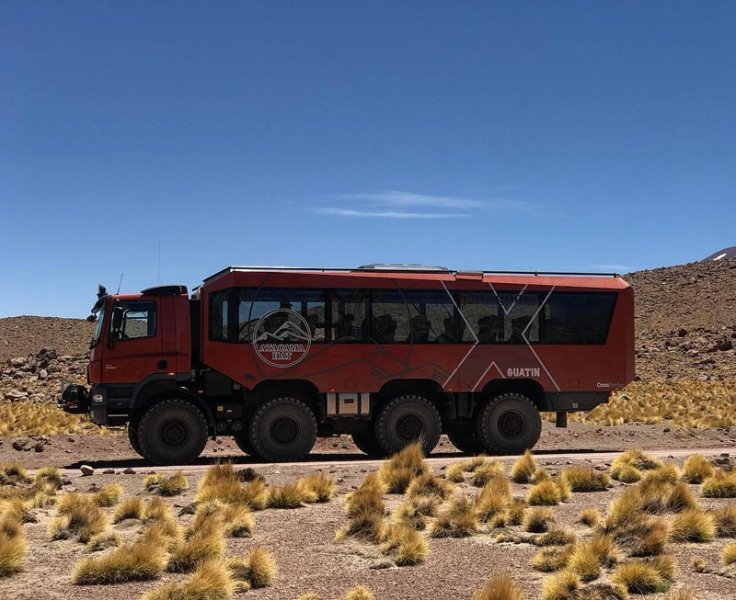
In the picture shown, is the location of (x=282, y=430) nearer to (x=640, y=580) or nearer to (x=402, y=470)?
(x=402, y=470)

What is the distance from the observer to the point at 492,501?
1179 cm

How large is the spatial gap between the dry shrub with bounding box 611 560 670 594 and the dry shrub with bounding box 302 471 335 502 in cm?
564

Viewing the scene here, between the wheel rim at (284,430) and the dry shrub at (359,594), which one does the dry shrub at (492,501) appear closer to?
the dry shrub at (359,594)

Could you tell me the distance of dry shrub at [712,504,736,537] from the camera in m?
10.5

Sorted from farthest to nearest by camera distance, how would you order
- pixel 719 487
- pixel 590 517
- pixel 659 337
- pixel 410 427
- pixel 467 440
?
pixel 659 337 < pixel 467 440 < pixel 410 427 < pixel 719 487 < pixel 590 517

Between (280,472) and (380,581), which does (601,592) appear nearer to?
(380,581)

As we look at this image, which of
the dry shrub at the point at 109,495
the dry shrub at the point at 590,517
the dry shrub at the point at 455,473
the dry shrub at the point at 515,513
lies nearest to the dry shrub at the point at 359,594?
the dry shrub at the point at 515,513

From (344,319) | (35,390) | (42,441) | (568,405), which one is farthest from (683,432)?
(35,390)

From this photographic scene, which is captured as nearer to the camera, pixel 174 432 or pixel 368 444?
pixel 174 432

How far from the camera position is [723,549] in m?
9.44

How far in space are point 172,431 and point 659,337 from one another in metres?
65.7

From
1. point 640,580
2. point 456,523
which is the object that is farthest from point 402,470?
point 640,580

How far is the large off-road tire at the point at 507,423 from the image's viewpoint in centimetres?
1997

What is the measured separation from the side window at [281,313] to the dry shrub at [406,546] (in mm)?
8853
